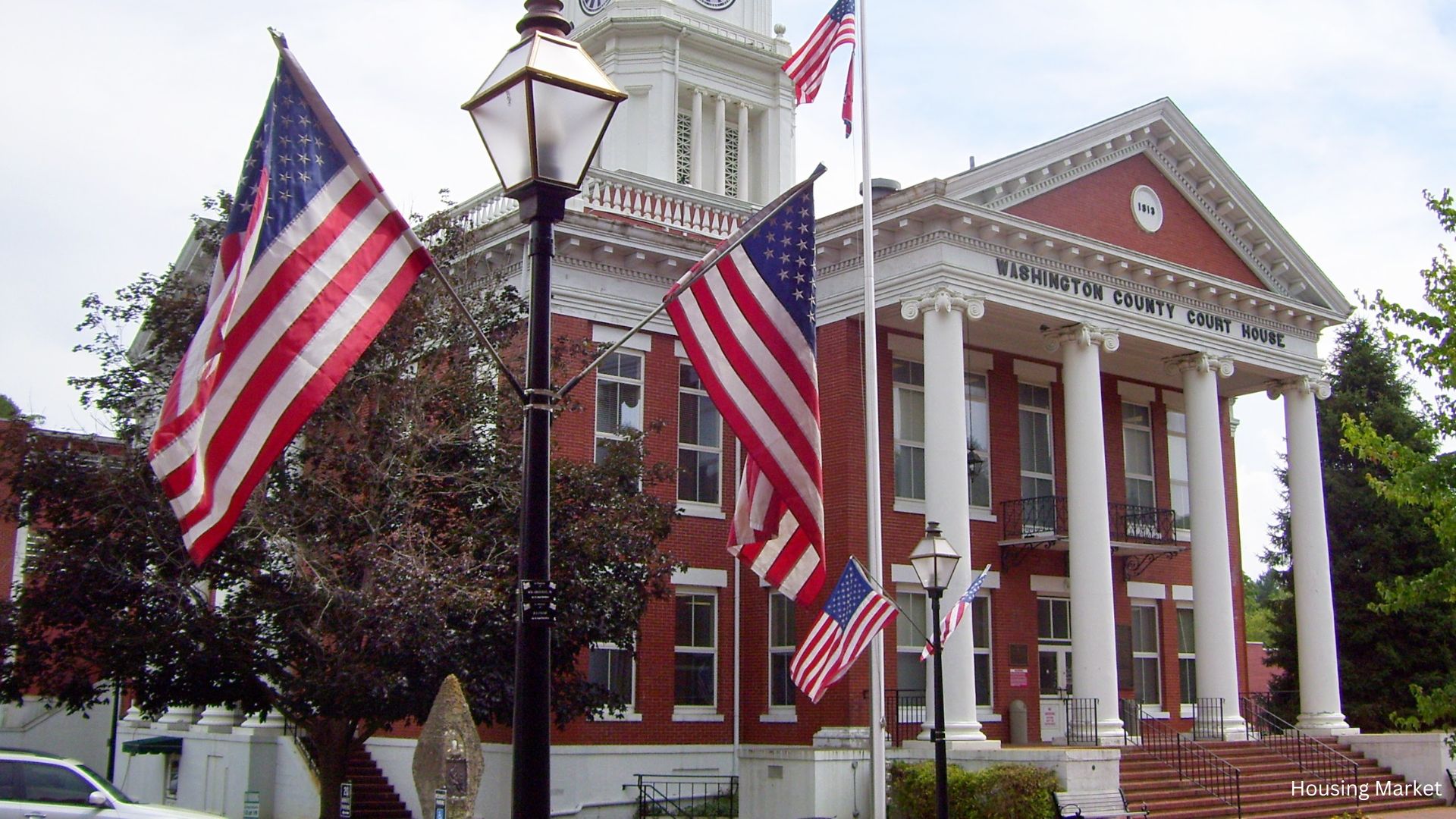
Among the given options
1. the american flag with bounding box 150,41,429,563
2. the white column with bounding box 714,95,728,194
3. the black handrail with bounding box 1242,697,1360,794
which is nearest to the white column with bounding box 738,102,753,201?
the white column with bounding box 714,95,728,194

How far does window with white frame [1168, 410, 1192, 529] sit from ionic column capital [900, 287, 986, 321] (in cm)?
922

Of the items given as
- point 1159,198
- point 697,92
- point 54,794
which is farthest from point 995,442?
point 54,794

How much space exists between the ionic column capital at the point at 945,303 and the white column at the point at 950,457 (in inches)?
0.5

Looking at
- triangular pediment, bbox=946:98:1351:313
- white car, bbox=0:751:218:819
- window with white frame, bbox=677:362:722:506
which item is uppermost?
triangular pediment, bbox=946:98:1351:313

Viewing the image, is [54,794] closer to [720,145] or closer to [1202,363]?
[1202,363]

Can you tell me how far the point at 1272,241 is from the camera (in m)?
29.4

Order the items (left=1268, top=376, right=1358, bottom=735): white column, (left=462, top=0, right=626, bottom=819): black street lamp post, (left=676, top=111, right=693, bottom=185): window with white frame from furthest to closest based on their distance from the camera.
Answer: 1. (left=676, top=111, right=693, bottom=185): window with white frame
2. (left=1268, top=376, right=1358, bottom=735): white column
3. (left=462, top=0, right=626, bottom=819): black street lamp post

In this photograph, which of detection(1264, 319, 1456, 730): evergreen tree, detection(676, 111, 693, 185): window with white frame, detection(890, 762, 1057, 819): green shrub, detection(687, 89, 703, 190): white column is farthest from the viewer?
detection(1264, 319, 1456, 730): evergreen tree

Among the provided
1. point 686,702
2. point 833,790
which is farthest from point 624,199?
point 833,790

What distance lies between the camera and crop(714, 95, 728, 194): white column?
108 ft

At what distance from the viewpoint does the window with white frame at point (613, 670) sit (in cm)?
2406

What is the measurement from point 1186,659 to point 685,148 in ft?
52.9

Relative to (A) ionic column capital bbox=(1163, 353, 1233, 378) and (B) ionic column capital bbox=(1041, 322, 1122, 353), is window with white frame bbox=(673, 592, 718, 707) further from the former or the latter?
(A) ionic column capital bbox=(1163, 353, 1233, 378)

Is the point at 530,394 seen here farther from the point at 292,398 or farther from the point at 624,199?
the point at 624,199
